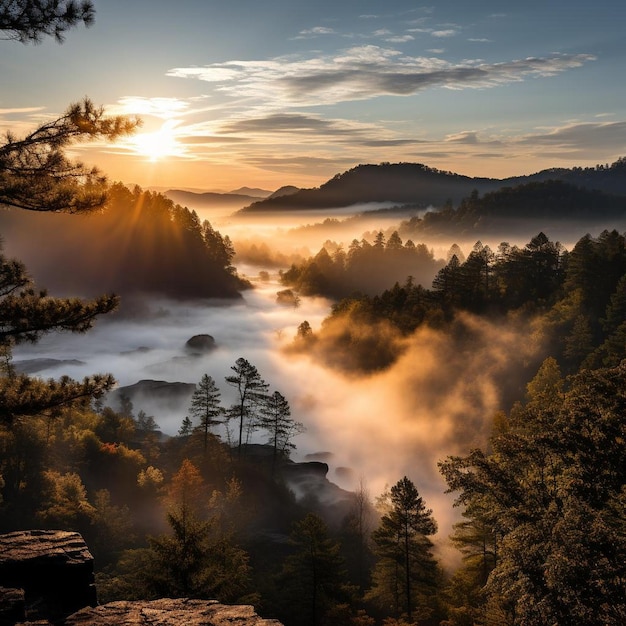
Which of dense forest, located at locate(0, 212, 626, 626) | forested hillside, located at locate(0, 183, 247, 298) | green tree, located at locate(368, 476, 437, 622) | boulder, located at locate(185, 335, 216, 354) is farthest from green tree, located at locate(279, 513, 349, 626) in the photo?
forested hillside, located at locate(0, 183, 247, 298)

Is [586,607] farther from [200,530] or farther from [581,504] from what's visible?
[200,530]

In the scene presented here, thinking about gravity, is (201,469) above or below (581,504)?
below

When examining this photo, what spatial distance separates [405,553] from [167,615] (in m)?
26.9

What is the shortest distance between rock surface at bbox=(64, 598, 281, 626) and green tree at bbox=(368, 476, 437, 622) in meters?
23.0

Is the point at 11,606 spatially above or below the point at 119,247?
below

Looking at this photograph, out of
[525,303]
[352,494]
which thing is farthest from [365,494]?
[525,303]

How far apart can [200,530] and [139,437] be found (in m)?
52.4

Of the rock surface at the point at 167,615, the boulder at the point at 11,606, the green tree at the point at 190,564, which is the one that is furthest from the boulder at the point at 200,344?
the boulder at the point at 11,606

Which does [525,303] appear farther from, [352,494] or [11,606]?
[11,606]

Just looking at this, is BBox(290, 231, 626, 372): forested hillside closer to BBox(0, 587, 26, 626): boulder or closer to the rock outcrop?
the rock outcrop

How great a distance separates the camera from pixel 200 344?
429 ft

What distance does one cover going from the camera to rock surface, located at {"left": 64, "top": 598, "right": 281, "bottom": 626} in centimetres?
955

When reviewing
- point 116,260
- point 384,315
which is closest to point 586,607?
point 384,315

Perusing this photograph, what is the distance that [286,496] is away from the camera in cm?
5897
